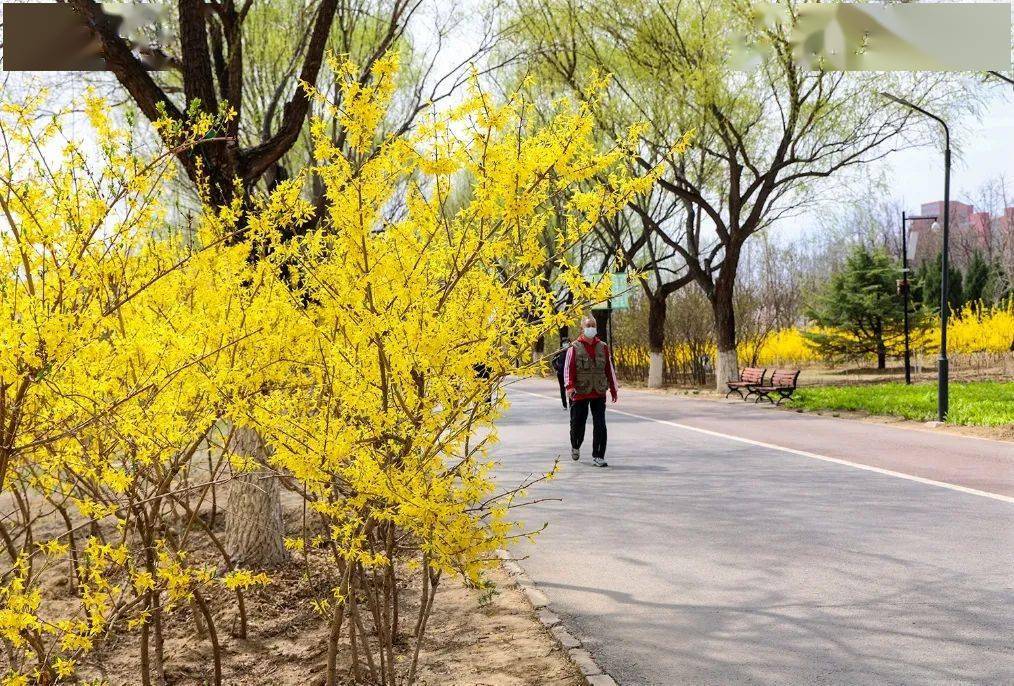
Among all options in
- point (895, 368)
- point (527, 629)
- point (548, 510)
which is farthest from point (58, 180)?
point (895, 368)

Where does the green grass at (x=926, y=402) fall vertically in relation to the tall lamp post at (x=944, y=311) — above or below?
below

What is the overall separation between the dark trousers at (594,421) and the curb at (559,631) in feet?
15.6

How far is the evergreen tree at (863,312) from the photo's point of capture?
1129 inches

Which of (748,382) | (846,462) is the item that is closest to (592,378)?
(846,462)

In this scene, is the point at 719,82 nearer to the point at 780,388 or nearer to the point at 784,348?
the point at 780,388

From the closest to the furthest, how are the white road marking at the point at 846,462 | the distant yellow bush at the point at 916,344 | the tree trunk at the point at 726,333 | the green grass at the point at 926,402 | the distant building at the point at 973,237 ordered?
1. the white road marking at the point at 846,462
2. the green grass at the point at 926,402
3. the tree trunk at the point at 726,333
4. the distant yellow bush at the point at 916,344
5. the distant building at the point at 973,237

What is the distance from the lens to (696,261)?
25375 millimetres

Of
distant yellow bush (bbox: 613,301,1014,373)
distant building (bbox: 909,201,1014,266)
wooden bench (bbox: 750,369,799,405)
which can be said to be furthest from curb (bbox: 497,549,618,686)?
distant building (bbox: 909,201,1014,266)

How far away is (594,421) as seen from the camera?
10.7 metres

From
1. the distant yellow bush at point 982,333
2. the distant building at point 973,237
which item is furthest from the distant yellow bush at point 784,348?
the distant building at point 973,237

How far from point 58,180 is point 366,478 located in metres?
1.78

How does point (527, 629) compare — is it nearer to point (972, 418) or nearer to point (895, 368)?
point (972, 418)

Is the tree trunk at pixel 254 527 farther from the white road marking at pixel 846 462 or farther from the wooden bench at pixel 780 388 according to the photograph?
the wooden bench at pixel 780 388

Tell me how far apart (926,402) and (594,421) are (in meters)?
9.70
